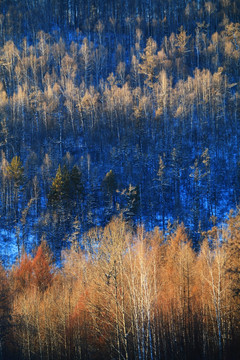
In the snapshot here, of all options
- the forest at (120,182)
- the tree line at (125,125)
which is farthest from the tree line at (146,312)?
the tree line at (125,125)

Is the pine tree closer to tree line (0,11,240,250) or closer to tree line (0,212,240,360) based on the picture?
tree line (0,11,240,250)

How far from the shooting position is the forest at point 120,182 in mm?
16156

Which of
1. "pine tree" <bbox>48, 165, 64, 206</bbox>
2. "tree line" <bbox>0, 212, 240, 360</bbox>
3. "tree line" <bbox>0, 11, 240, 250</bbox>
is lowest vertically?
"tree line" <bbox>0, 212, 240, 360</bbox>

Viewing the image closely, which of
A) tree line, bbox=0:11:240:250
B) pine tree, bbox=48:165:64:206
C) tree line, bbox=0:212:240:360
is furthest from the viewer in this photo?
tree line, bbox=0:11:240:250

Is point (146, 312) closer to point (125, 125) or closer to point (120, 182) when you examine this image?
point (120, 182)

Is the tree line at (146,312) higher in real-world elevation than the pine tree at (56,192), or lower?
lower

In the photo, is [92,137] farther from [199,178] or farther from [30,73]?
[30,73]

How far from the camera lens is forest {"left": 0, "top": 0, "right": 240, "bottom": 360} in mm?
16156

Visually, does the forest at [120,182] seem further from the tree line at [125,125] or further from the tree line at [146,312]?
the tree line at [125,125]

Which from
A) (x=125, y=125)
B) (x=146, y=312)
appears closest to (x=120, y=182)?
(x=125, y=125)

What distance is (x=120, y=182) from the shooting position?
48594 mm

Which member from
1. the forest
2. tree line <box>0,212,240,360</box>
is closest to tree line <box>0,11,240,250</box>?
the forest

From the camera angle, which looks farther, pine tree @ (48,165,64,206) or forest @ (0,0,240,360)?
pine tree @ (48,165,64,206)

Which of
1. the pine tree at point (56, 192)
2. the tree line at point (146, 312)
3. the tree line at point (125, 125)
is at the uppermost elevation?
the tree line at point (125, 125)
